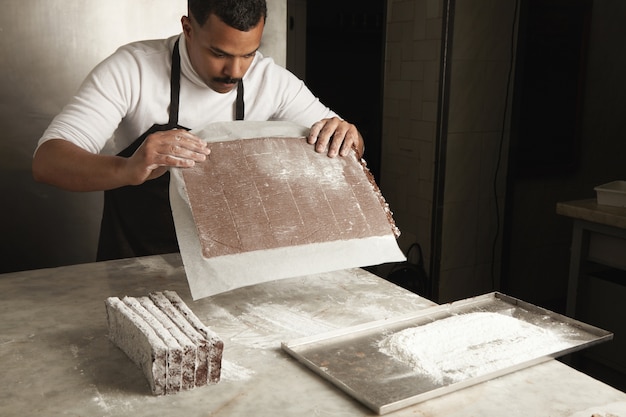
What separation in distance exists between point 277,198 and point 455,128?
2.43m

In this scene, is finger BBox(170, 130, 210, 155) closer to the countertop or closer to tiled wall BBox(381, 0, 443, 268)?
the countertop

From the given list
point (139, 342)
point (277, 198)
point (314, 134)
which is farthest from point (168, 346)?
point (314, 134)

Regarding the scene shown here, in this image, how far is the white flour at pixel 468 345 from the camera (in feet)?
3.78

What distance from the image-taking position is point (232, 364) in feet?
3.89

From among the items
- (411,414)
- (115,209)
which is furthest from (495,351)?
(115,209)

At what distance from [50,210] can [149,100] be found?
905 mm

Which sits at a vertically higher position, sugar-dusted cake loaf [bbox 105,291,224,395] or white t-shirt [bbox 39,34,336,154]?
white t-shirt [bbox 39,34,336,154]

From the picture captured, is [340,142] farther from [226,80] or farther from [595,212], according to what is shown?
[595,212]

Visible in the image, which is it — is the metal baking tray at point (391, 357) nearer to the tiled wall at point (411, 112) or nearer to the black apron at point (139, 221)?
the black apron at point (139, 221)

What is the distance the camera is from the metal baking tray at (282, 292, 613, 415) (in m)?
1.05

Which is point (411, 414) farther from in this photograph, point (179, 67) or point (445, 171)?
point (445, 171)

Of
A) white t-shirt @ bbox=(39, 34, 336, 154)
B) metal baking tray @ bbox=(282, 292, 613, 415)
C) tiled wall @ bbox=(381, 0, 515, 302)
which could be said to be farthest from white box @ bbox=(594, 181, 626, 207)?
metal baking tray @ bbox=(282, 292, 613, 415)

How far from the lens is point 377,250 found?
1.52 m

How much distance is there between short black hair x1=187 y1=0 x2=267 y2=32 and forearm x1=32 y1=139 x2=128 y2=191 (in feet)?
1.67
